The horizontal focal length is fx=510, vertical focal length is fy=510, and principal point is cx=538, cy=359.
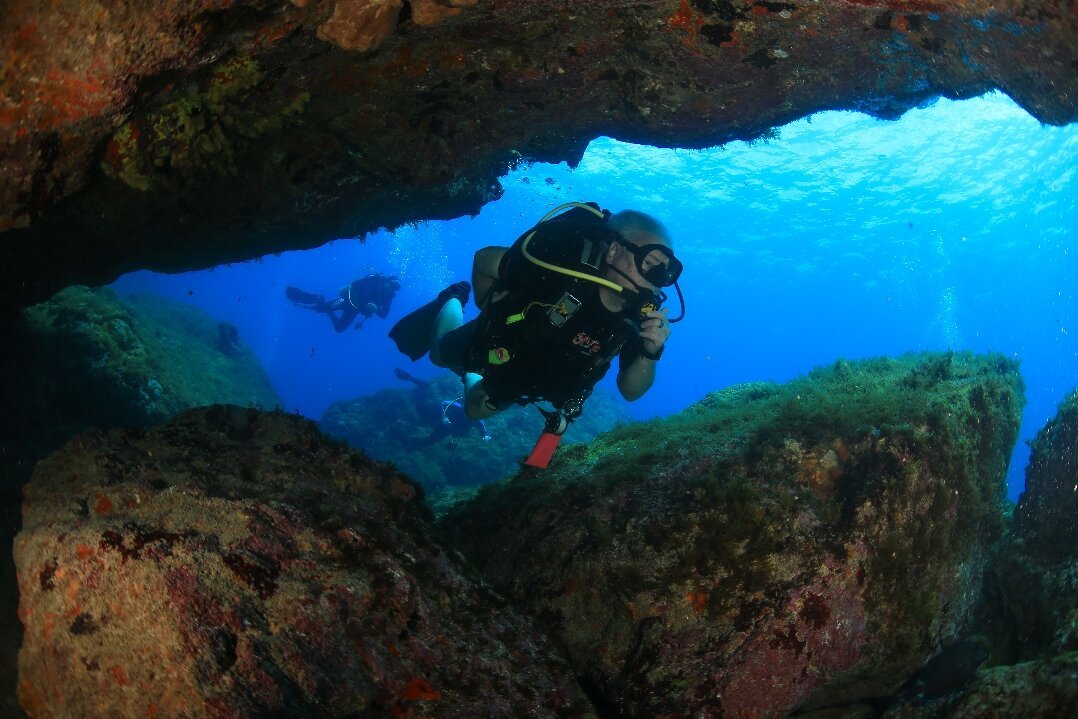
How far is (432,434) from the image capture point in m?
18.7

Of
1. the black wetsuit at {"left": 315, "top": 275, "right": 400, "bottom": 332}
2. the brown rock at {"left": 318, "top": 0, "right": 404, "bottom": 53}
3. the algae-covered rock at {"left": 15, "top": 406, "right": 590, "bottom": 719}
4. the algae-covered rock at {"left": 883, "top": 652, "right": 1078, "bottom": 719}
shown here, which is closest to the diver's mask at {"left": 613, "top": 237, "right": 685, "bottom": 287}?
the brown rock at {"left": 318, "top": 0, "right": 404, "bottom": 53}

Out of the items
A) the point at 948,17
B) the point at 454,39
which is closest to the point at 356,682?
the point at 454,39

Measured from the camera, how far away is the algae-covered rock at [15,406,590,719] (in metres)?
1.74

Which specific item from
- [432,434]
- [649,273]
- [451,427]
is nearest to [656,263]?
[649,273]

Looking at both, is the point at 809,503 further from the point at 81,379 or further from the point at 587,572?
the point at 81,379

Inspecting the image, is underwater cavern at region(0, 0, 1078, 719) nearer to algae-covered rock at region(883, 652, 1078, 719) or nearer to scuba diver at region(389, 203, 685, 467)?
algae-covered rock at region(883, 652, 1078, 719)

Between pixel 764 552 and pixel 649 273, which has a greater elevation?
pixel 649 273

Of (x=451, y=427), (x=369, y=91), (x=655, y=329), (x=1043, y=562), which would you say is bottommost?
(x=1043, y=562)

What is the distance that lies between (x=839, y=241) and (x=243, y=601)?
61.4m

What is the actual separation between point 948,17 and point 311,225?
6862 millimetres

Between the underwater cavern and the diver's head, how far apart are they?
148cm

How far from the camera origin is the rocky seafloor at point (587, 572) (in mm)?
1877

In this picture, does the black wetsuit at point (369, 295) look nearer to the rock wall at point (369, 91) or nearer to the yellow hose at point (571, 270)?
the rock wall at point (369, 91)

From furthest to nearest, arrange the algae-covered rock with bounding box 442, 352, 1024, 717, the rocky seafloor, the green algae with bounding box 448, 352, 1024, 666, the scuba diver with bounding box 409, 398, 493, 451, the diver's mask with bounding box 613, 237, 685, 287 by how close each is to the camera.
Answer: the scuba diver with bounding box 409, 398, 493, 451, the diver's mask with bounding box 613, 237, 685, 287, the green algae with bounding box 448, 352, 1024, 666, the algae-covered rock with bounding box 442, 352, 1024, 717, the rocky seafloor
